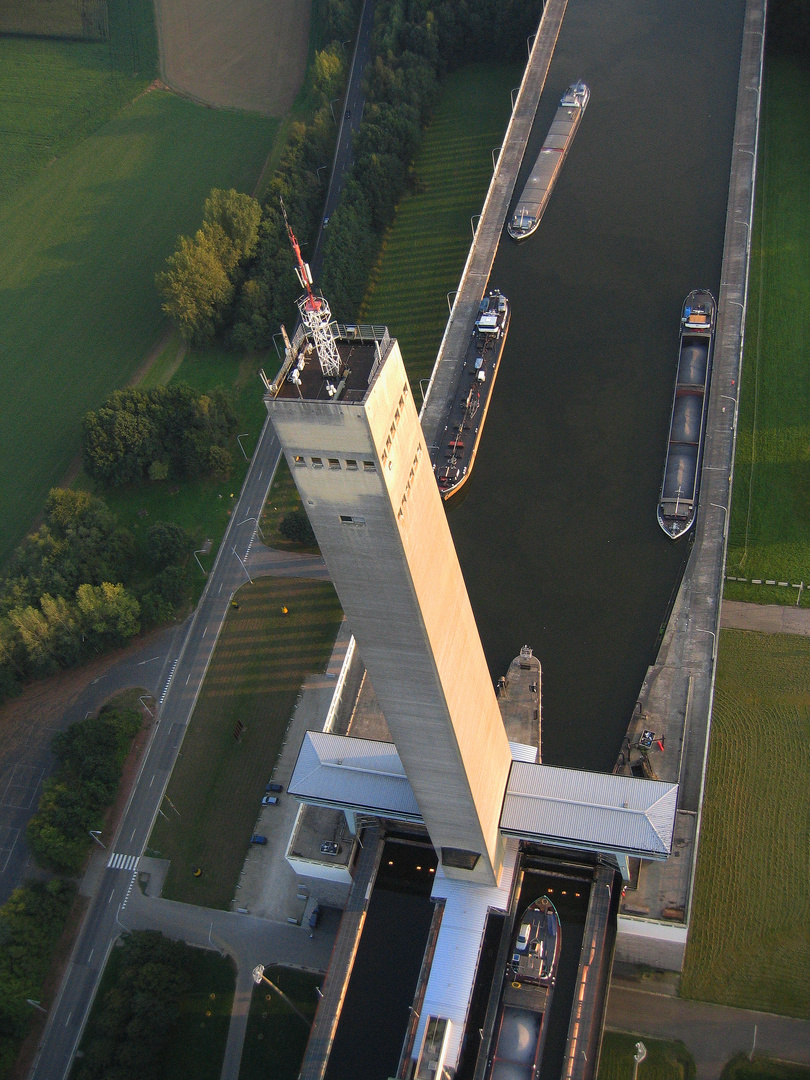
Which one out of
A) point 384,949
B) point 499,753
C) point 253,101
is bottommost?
point 384,949

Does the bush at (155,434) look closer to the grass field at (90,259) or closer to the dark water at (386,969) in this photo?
the grass field at (90,259)

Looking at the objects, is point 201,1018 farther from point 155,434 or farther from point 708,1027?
point 155,434

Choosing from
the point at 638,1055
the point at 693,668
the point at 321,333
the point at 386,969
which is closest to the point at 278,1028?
the point at 386,969

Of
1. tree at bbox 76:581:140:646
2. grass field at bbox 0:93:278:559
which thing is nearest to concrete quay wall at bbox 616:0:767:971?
tree at bbox 76:581:140:646

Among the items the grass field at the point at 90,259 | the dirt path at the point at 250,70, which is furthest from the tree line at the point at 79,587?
the dirt path at the point at 250,70

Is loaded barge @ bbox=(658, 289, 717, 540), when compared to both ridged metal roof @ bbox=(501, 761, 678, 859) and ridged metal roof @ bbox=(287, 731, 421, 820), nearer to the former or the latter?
ridged metal roof @ bbox=(501, 761, 678, 859)

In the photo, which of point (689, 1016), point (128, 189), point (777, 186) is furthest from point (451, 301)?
point (689, 1016)

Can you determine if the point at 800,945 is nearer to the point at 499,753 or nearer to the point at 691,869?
the point at 691,869
